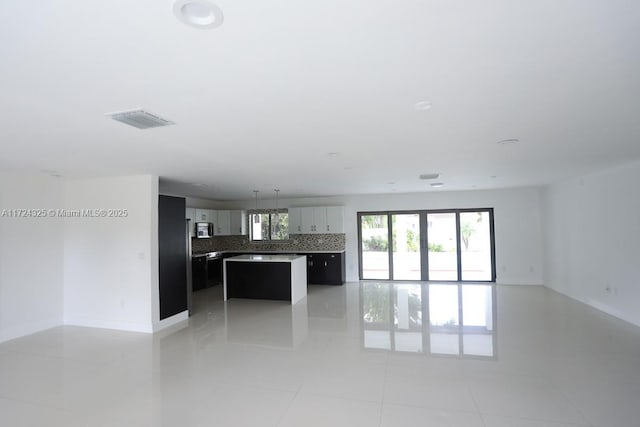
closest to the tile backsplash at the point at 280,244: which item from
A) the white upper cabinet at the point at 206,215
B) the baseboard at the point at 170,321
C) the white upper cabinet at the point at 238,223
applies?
the white upper cabinet at the point at 238,223

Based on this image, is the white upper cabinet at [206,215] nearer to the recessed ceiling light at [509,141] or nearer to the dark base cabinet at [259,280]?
the dark base cabinet at [259,280]

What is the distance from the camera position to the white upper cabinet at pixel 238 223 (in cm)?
938

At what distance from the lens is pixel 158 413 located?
2.63 metres

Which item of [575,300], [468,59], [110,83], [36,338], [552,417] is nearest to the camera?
[468,59]

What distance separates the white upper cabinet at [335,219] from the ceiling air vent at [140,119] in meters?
6.35

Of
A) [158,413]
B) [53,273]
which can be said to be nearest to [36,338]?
[53,273]

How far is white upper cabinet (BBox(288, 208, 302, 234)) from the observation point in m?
8.94

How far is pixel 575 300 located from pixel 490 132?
523cm

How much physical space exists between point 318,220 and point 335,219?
489 millimetres

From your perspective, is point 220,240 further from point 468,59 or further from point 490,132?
point 468,59

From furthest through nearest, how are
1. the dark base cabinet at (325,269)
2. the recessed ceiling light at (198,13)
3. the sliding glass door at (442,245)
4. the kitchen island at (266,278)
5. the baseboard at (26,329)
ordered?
the dark base cabinet at (325,269)
the sliding glass door at (442,245)
the kitchen island at (266,278)
the baseboard at (26,329)
the recessed ceiling light at (198,13)

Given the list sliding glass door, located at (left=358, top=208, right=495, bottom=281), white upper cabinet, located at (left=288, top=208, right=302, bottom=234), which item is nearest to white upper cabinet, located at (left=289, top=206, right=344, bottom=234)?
white upper cabinet, located at (left=288, top=208, right=302, bottom=234)

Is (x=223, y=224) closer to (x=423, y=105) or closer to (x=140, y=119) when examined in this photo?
(x=140, y=119)

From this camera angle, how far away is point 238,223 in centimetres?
955
